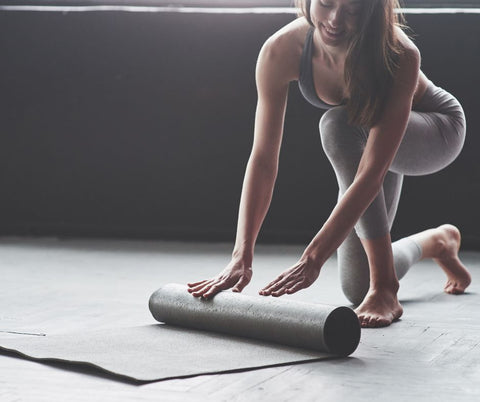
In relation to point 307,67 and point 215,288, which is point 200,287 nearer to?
point 215,288

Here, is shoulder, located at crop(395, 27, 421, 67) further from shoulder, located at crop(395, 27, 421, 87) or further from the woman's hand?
the woman's hand

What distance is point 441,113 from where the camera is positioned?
276 centimetres

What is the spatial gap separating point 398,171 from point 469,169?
150cm

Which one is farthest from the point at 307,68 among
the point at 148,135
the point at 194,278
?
the point at 148,135

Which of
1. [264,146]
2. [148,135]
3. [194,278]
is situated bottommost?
[194,278]

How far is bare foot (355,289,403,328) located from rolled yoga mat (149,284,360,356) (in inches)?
14.0

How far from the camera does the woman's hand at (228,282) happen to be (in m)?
2.24

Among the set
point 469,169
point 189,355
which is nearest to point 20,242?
point 469,169

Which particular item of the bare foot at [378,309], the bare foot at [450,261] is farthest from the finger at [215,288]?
the bare foot at [450,261]

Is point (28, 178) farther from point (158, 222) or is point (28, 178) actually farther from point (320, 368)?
point (320, 368)

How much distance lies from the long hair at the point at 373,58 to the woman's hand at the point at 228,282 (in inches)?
19.2

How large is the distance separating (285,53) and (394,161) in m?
0.44

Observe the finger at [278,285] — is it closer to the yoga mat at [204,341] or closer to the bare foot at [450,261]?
the yoga mat at [204,341]

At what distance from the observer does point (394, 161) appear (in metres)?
2.60
